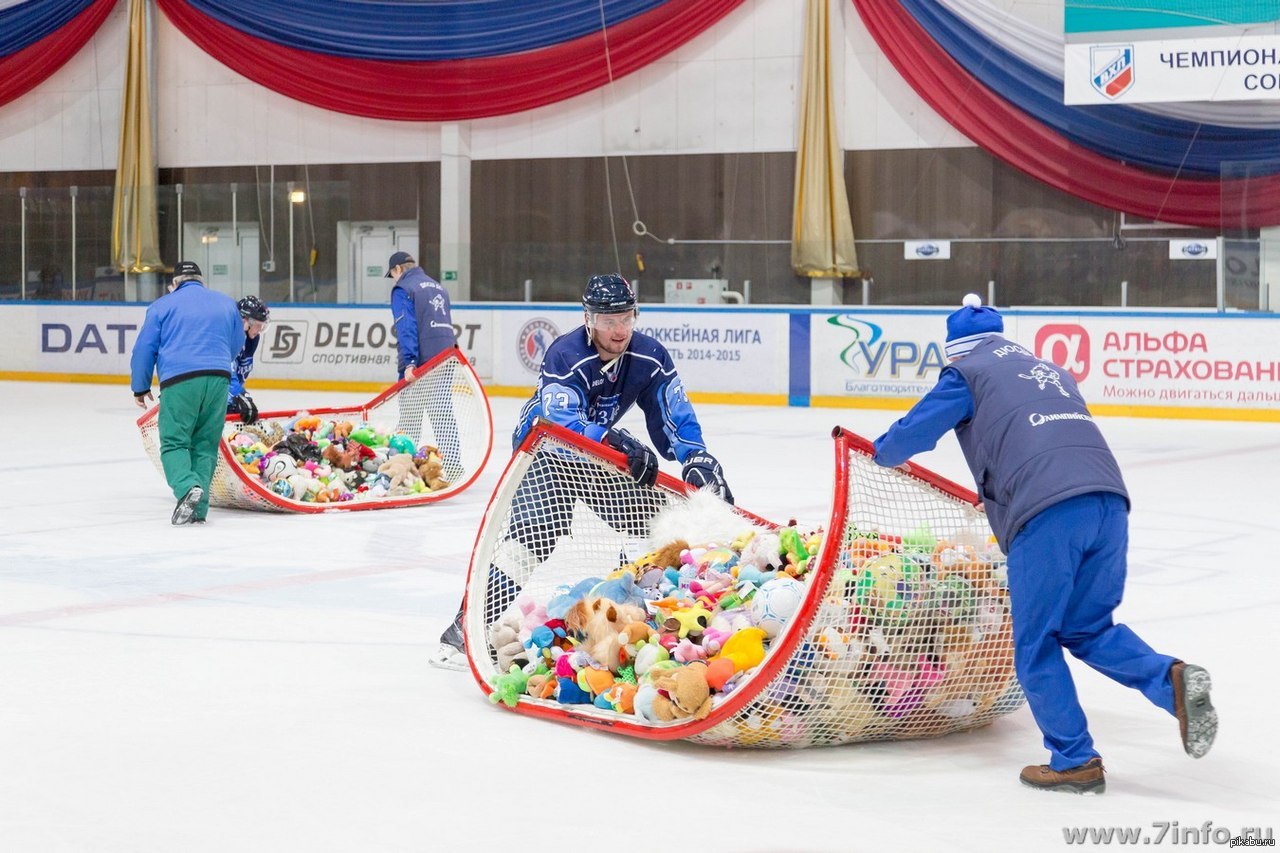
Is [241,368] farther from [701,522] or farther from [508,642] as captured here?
[701,522]

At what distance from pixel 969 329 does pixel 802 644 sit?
87 cm

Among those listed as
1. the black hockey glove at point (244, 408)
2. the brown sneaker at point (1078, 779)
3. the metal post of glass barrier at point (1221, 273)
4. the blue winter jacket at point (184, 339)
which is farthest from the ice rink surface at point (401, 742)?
the metal post of glass barrier at point (1221, 273)

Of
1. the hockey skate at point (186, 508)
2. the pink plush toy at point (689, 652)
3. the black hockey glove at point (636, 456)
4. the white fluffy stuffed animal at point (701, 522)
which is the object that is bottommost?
the hockey skate at point (186, 508)

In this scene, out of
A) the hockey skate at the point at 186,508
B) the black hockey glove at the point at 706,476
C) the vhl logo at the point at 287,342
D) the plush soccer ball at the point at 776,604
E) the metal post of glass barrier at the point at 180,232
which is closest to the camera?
the plush soccer ball at the point at 776,604

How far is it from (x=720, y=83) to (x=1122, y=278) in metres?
5.71

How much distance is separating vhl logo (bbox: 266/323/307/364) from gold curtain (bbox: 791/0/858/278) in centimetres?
585

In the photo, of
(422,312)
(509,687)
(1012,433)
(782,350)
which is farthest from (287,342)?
(1012,433)

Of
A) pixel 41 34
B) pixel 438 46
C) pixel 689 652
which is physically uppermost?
pixel 41 34

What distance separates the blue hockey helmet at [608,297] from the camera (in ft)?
17.2

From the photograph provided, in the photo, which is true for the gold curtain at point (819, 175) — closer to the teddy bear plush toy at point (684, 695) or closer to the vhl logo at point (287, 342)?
the vhl logo at point (287, 342)

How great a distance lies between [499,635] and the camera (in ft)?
15.9

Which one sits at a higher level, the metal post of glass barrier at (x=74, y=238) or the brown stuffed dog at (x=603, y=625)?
the metal post of glass barrier at (x=74, y=238)

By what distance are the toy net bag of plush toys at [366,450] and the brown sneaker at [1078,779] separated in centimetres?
562

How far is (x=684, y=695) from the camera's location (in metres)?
4.10
